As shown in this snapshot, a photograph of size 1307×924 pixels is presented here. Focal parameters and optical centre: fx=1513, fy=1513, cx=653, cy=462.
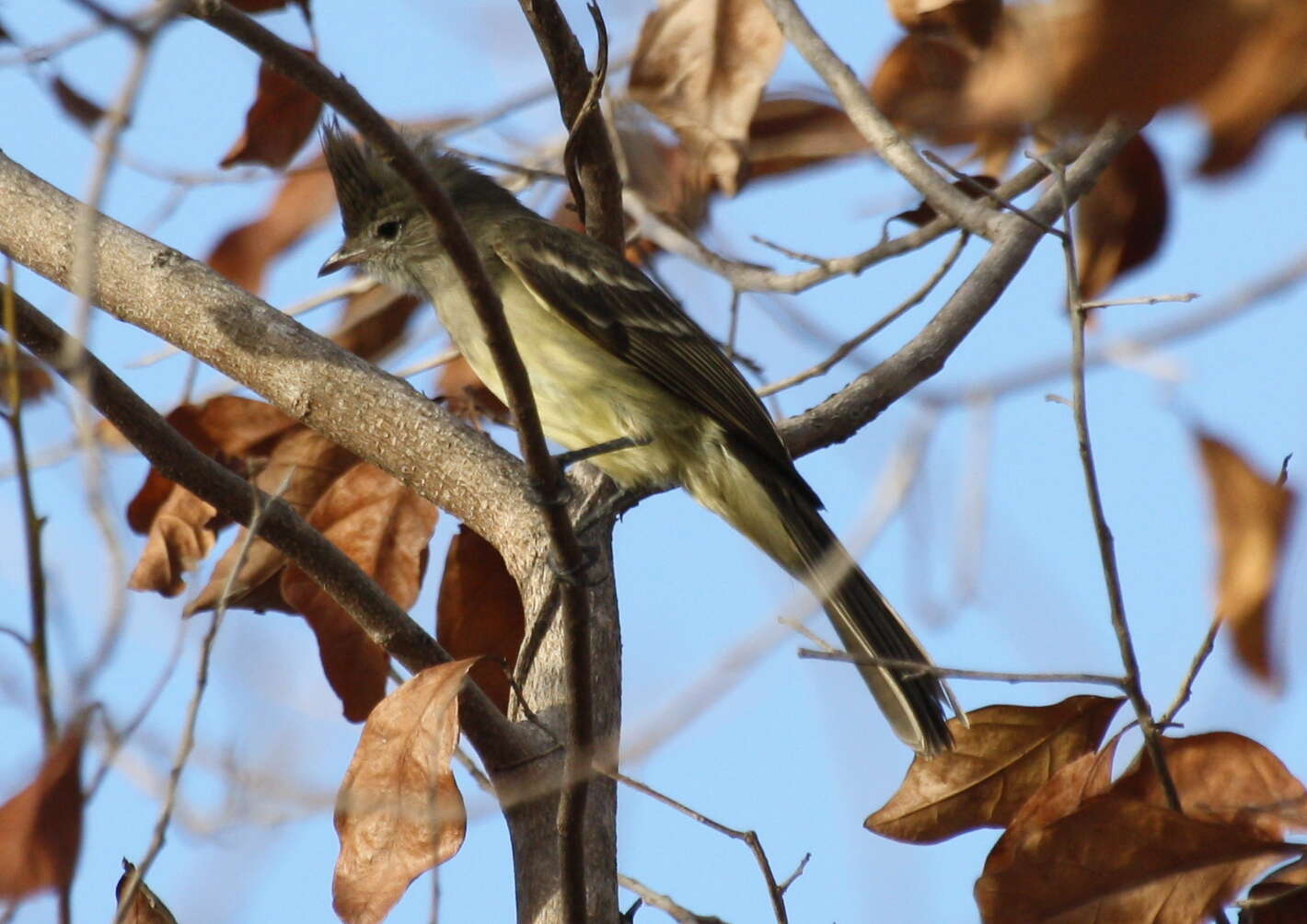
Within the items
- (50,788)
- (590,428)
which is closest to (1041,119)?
(50,788)

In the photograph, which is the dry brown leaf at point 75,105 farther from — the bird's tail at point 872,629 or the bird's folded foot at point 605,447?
the bird's tail at point 872,629

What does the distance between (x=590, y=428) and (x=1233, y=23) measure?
11.8ft

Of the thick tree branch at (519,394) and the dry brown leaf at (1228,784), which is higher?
the thick tree branch at (519,394)

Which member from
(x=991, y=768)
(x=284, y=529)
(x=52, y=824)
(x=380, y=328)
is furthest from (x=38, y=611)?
(x=380, y=328)

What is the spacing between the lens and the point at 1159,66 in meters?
0.88

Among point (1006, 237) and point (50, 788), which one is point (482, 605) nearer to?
point (1006, 237)

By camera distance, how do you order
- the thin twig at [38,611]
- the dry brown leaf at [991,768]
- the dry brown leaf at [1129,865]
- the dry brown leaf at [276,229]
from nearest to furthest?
the thin twig at [38,611]
the dry brown leaf at [1129,865]
the dry brown leaf at [991,768]
the dry brown leaf at [276,229]

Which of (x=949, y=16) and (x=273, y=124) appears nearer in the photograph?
(x=949, y=16)

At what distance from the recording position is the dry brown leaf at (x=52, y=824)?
1.98 m

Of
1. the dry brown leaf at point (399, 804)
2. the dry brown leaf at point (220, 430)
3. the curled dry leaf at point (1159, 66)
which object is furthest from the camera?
the dry brown leaf at point (220, 430)

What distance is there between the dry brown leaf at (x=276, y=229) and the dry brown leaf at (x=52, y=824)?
292cm

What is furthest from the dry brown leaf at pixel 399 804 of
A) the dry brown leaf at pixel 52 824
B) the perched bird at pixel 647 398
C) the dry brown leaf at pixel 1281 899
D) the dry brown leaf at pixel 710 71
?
the dry brown leaf at pixel 710 71

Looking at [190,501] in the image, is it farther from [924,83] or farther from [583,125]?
[924,83]

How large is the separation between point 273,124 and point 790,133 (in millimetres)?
1491
